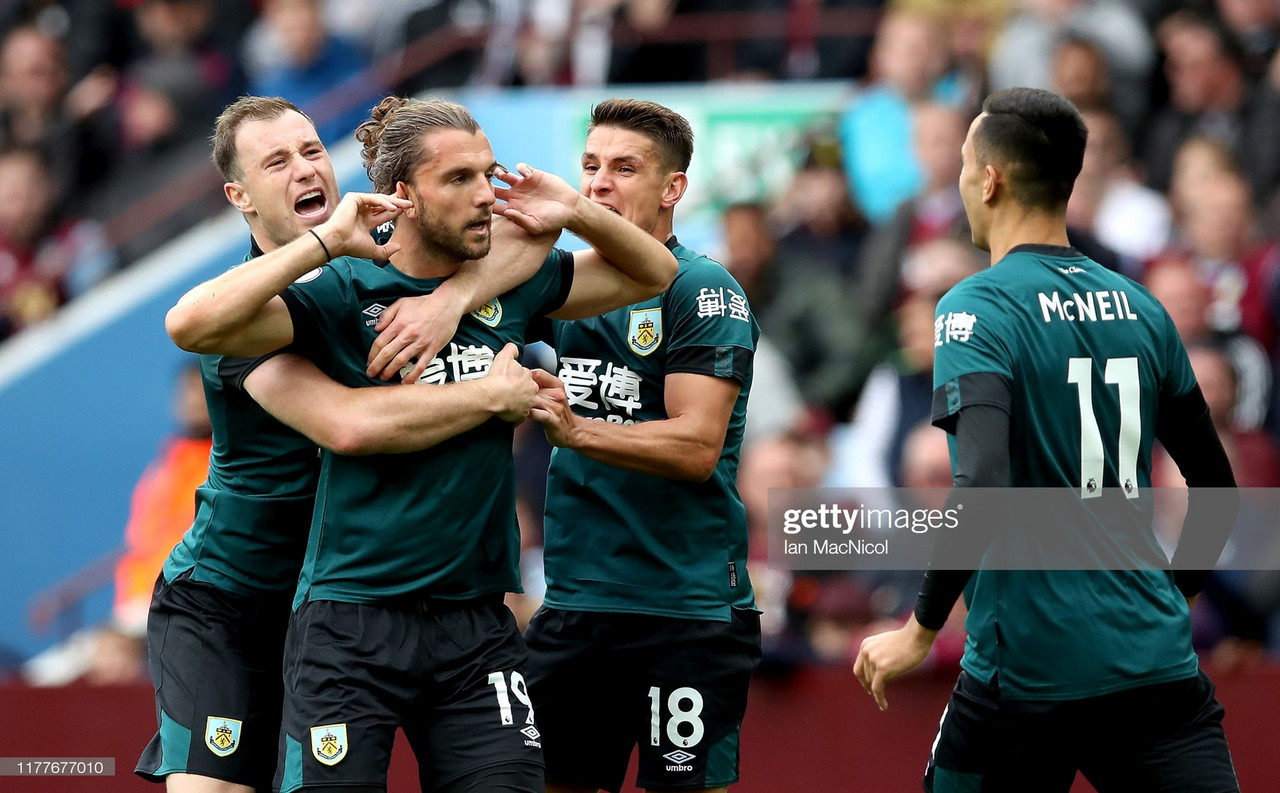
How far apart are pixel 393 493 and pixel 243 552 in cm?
81

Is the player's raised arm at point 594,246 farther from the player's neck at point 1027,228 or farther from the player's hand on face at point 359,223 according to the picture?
the player's neck at point 1027,228

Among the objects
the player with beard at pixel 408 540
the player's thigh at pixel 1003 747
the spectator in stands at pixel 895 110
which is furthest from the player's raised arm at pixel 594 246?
the spectator in stands at pixel 895 110

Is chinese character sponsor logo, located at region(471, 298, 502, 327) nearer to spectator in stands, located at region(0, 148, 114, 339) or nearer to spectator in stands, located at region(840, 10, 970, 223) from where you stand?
spectator in stands, located at region(840, 10, 970, 223)

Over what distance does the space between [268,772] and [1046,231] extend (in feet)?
9.11

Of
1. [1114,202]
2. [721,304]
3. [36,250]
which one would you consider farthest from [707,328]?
[36,250]

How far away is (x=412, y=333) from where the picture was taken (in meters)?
3.96

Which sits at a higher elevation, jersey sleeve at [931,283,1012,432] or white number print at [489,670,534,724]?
jersey sleeve at [931,283,1012,432]

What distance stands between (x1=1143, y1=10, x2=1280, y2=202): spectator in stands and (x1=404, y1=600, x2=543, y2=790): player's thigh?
20.4 feet

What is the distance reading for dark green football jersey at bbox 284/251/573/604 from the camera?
396 cm

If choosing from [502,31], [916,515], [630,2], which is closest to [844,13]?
[630,2]

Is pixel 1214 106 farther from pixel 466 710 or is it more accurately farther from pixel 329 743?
pixel 329 743

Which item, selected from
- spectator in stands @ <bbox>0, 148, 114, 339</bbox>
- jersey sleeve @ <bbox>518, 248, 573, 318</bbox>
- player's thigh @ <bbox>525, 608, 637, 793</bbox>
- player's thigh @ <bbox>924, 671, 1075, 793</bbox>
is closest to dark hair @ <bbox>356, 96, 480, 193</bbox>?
jersey sleeve @ <bbox>518, 248, 573, 318</bbox>

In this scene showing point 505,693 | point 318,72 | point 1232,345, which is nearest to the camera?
point 505,693

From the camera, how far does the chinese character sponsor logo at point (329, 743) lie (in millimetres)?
3795
